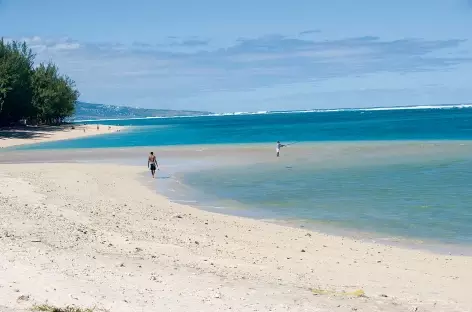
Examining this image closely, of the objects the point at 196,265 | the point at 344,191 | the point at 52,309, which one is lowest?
the point at 344,191

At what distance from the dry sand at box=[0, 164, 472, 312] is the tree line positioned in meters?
61.5

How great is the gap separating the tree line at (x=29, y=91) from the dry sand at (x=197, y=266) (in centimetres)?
6146

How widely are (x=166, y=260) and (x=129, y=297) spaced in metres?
3.00

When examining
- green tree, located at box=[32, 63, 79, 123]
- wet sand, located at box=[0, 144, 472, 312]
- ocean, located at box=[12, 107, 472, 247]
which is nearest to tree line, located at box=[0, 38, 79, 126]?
green tree, located at box=[32, 63, 79, 123]

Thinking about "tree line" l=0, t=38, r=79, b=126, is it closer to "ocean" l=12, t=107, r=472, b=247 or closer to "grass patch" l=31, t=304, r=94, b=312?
"ocean" l=12, t=107, r=472, b=247

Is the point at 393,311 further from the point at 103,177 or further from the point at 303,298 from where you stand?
the point at 103,177

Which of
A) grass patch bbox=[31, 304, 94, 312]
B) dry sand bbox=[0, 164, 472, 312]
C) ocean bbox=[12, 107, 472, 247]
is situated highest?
grass patch bbox=[31, 304, 94, 312]

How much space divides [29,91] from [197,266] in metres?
79.4

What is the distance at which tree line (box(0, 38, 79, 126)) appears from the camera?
78.8 m

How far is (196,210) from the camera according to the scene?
2161 centimetres

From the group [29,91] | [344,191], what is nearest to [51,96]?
[29,91]

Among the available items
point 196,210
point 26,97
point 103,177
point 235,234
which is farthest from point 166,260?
point 26,97

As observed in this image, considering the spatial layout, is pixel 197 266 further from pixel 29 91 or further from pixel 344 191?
pixel 29 91

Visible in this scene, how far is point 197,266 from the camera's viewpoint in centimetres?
1245
